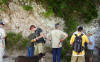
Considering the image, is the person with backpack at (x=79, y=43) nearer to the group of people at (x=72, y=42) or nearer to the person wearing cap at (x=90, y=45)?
the group of people at (x=72, y=42)

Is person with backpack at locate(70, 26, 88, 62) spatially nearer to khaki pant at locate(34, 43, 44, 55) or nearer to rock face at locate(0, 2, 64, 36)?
khaki pant at locate(34, 43, 44, 55)

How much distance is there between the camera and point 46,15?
1048 cm

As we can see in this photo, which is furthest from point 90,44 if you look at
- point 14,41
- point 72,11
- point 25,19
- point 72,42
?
point 14,41

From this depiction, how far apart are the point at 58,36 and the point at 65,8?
2.82m

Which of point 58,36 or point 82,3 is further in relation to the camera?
point 82,3

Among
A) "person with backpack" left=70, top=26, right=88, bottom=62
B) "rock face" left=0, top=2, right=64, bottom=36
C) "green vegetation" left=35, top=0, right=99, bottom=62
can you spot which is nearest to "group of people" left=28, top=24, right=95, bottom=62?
"person with backpack" left=70, top=26, right=88, bottom=62

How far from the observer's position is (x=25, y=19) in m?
10.7

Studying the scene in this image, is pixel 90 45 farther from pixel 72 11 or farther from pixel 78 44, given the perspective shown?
pixel 72 11

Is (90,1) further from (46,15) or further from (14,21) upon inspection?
(14,21)

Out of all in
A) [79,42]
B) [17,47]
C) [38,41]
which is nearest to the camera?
[79,42]

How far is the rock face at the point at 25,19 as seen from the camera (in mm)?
10555

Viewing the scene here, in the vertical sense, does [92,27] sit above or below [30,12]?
below

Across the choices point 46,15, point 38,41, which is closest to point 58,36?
point 38,41

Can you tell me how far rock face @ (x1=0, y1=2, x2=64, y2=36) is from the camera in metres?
10.6
